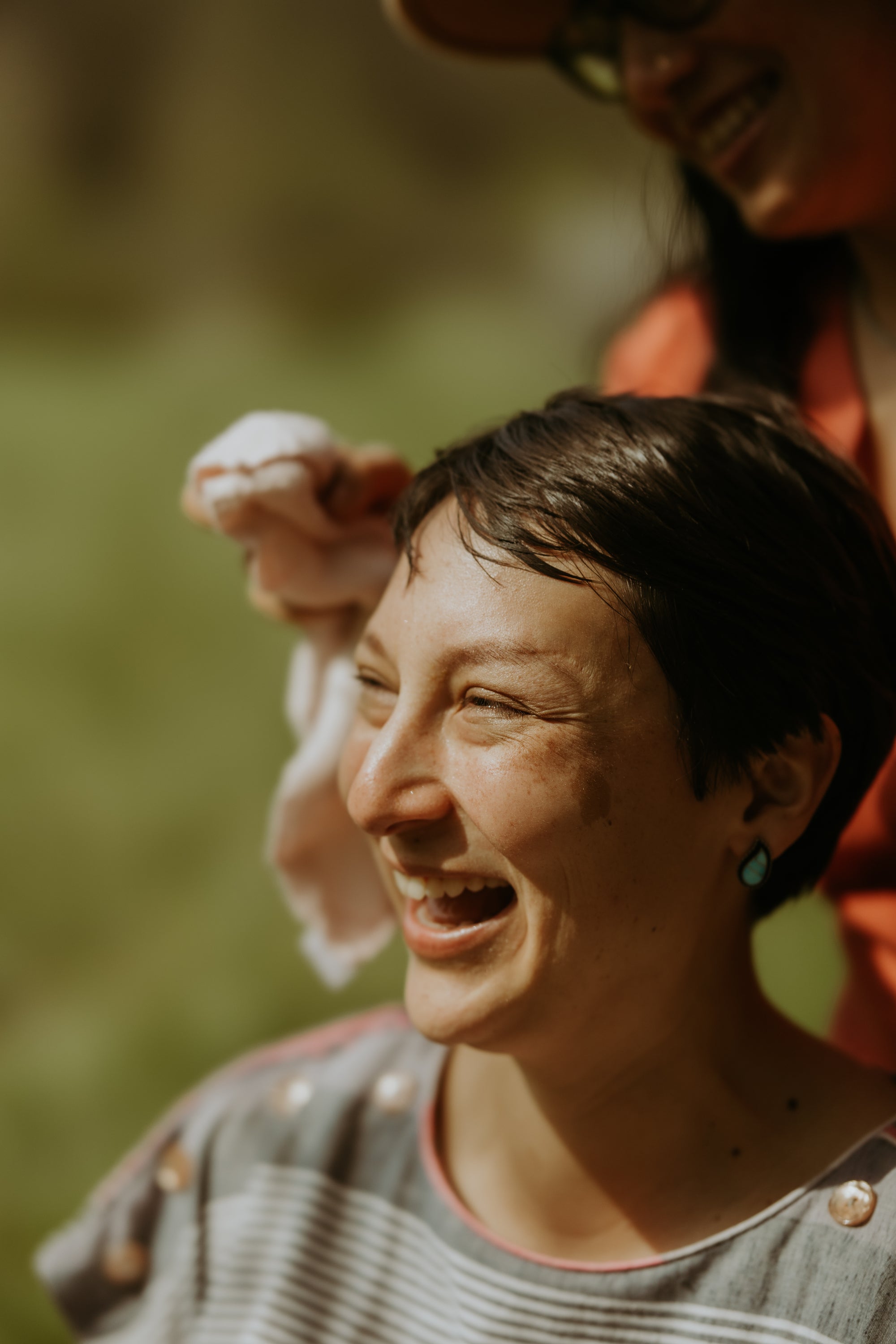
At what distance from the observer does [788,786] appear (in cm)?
84

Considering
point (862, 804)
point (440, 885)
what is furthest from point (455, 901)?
point (862, 804)

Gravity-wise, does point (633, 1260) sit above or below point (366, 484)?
below

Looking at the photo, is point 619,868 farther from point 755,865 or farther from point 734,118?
point 734,118

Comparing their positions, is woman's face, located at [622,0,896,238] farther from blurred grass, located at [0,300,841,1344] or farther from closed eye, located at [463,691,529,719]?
blurred grass, located at [0,300,841,1344]

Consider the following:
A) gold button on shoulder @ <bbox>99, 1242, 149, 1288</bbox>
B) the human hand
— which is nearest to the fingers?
the human hand

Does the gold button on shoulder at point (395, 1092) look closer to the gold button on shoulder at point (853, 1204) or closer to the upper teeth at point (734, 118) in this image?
the gold button on shoulder at point (853, 1204)

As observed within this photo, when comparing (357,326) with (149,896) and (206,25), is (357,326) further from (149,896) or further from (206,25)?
(149,896)

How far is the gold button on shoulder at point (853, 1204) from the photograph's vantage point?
31.9 inches

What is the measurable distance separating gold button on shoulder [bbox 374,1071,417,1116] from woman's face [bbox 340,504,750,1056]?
0.25 meters

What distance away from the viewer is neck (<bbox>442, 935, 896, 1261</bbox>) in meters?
0.86

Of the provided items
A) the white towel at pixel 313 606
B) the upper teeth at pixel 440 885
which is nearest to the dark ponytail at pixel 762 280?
the white towel at pixel 313 606

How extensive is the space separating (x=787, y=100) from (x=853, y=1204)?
2.93 ft

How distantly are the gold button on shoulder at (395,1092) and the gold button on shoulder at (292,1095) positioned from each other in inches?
2.3

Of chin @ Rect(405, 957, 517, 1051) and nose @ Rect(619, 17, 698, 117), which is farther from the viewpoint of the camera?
nose @ Rect(619, 17, 698, 117)
